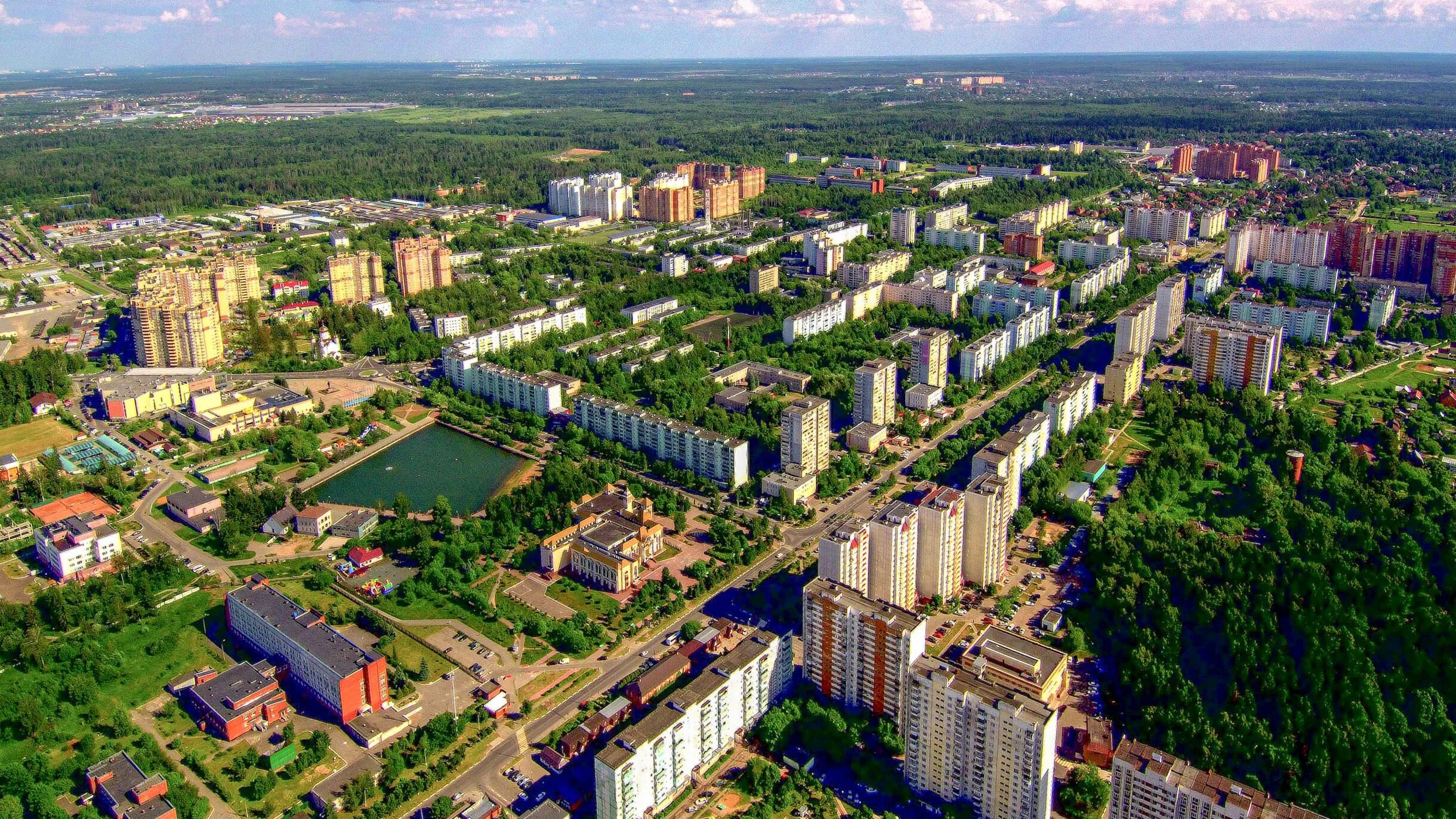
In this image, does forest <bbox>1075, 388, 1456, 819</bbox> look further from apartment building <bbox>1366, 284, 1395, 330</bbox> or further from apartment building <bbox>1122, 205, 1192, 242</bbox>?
apartment building <bbox>1122, 205, 1192, 242</bbox>

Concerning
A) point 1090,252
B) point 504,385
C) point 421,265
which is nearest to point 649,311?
point 504,385

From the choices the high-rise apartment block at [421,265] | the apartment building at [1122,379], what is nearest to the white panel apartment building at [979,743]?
the apartment building at [1122,379]

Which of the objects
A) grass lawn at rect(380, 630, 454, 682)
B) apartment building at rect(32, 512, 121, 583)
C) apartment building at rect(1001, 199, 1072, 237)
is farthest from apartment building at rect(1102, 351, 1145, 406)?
apartment building at rect(32, 512, 121, 583)

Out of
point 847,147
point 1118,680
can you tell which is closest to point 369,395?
point 1118,680

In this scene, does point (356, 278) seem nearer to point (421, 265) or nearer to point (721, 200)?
point (421, 265)

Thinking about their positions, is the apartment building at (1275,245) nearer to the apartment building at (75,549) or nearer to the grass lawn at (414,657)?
the grass lawn at (414,657)
